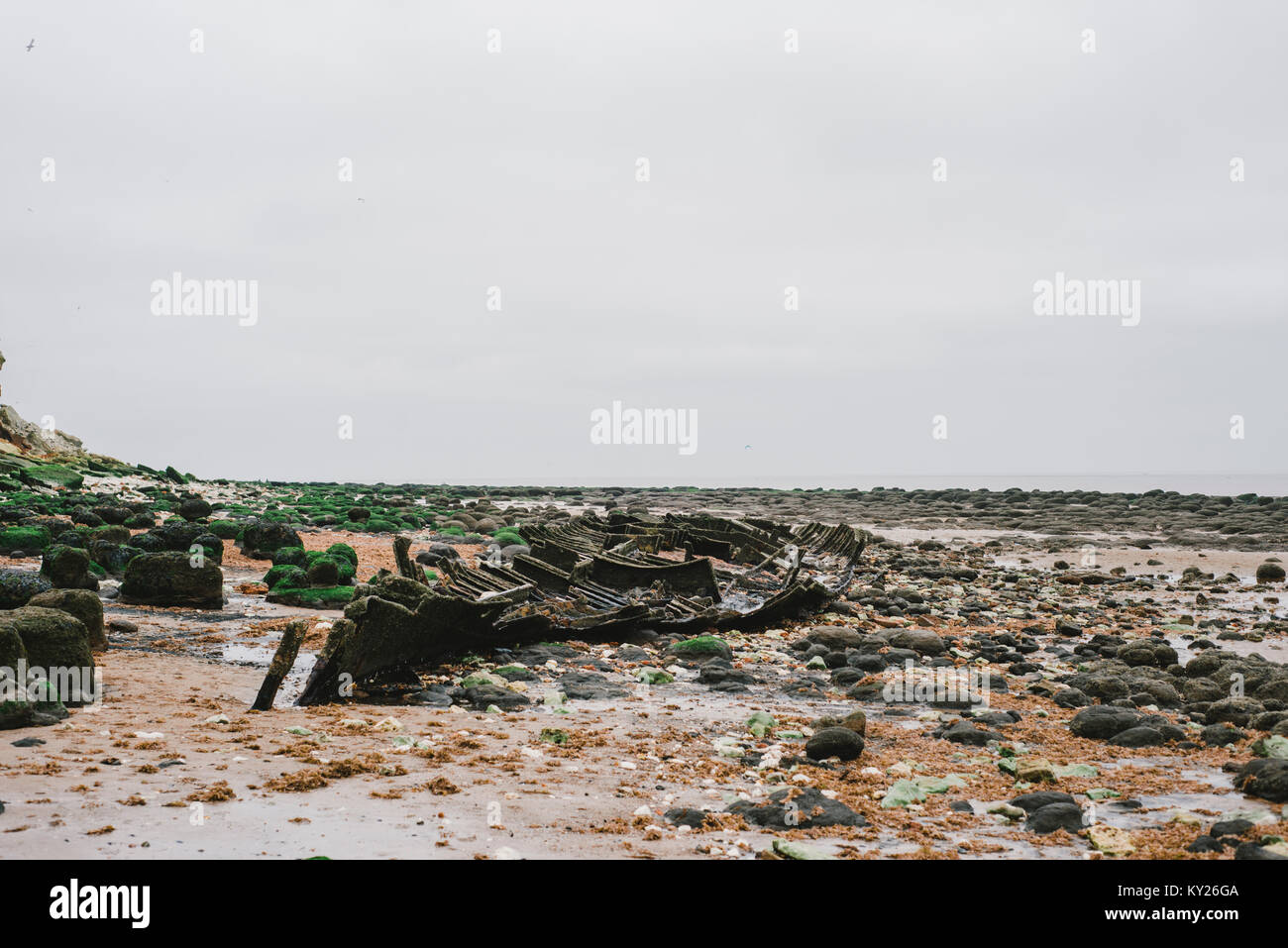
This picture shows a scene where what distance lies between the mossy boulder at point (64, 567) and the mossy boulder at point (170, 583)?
78 centimetres

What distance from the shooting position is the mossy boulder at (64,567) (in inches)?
554

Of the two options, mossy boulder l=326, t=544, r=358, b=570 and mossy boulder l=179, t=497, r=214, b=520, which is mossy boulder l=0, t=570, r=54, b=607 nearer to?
mossy boulder l=326, t=544, r=358, b=570

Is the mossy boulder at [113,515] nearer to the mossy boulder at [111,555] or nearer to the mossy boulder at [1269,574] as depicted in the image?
the mossy boulder at [111,555]

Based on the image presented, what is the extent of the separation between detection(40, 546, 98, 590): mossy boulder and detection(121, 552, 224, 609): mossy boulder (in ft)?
2.56

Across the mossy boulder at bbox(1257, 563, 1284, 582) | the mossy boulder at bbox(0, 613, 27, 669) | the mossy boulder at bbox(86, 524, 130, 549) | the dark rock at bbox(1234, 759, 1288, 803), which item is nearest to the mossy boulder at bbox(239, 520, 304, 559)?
the mossy boulder at bbox(86, 524, 130, 549)

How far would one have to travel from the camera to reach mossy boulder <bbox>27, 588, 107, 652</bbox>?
33.8ft

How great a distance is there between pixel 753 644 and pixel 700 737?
563 cm

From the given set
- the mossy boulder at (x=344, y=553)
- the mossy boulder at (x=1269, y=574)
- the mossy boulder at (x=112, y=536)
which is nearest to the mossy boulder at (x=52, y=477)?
the mossy boulder at (x=112, y=536)

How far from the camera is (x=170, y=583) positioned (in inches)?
581

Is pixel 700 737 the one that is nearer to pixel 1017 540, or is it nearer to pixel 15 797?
pixel 15 797

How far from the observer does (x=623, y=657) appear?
12969 millimetres

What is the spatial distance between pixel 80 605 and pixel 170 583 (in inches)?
177

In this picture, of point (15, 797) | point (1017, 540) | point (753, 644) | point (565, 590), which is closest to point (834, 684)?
point (753, 644)
